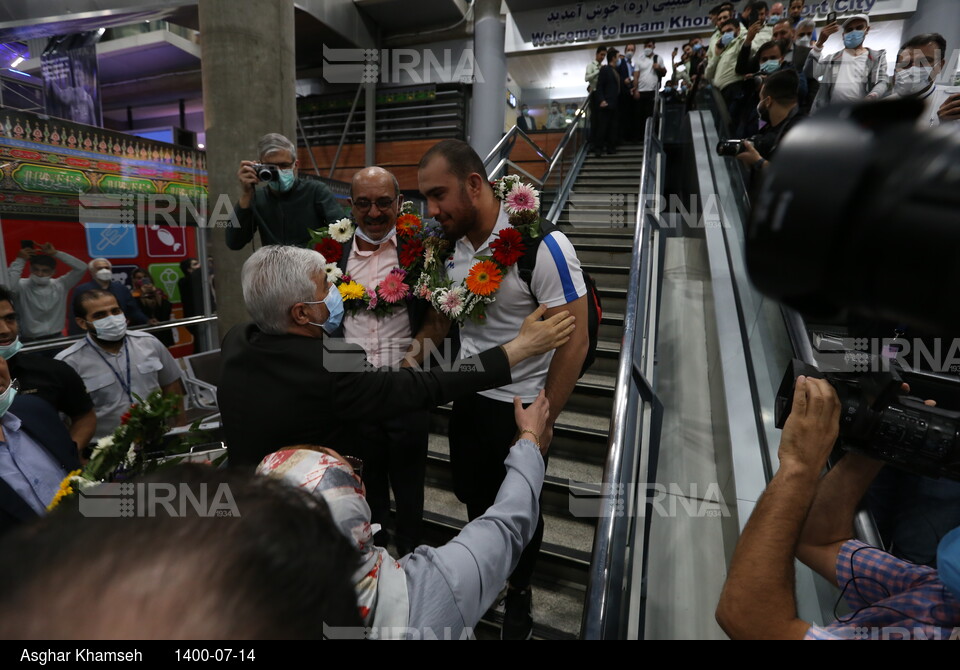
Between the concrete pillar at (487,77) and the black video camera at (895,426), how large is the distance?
9.49 m

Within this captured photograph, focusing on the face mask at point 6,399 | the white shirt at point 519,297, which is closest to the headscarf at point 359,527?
the white shirt at point 519,297

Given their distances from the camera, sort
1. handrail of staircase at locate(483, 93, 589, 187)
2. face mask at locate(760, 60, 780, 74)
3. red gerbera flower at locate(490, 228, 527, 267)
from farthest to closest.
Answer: handrail of staircase at locate(483, 93, 589, 187) → face mask at locate(760, 60, 780, 74) → red gerbera flower at locate(490, 228, 527, 267)

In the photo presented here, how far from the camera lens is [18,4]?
284 inches

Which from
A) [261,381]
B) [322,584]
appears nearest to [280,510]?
[322,584]

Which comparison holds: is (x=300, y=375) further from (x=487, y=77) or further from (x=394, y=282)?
(x=487, y=77)

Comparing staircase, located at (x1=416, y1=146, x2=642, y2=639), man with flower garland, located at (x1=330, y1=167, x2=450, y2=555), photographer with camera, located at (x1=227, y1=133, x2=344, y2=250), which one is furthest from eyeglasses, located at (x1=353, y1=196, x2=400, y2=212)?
staircase, located at (x1=416, y1=146, x2=642, y2=639)

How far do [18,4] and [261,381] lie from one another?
10028 millimetres

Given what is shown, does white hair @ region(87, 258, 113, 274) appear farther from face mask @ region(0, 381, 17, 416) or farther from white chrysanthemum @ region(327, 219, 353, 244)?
white chrysanthemum @ region(327, 219, 353, 244)

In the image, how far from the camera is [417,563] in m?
0.95

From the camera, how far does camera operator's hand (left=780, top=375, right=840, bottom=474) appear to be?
99 centimetres

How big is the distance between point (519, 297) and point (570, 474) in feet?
4.82

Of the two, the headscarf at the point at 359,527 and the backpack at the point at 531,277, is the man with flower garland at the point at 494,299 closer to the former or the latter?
the backpack at the point at 531,277

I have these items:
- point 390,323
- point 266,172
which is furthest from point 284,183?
point 390,323

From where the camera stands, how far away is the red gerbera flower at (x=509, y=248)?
1780 mm
